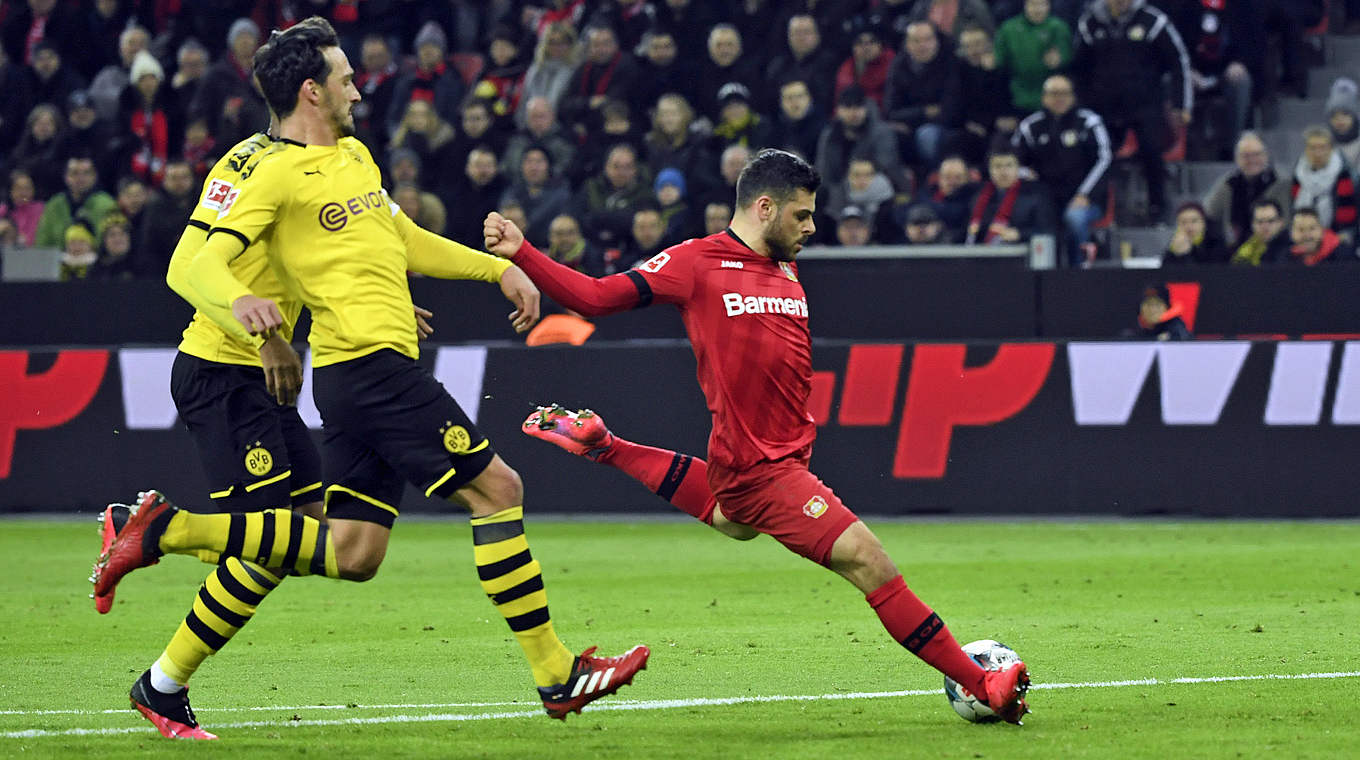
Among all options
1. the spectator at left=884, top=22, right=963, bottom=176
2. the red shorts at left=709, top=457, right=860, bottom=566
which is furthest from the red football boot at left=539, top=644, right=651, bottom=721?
the spectator at left=884, top=22, right=963, bottom=176

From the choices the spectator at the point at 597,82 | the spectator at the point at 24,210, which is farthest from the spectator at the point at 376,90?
the spectator at the point at 24,210

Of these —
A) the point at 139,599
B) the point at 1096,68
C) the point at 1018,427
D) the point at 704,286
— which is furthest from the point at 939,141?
the point at 704,286

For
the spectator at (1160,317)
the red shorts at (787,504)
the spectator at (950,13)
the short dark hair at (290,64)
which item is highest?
the short dark hair at (290,64)

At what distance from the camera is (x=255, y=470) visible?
6.94m

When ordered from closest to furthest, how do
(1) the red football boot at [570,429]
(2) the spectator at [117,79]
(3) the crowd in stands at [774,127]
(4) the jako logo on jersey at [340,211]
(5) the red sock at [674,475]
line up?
(4) the jako logo on jersey at [340,211]
(5) the red sock at [674,475]
(1) the red football boot at [570,429]
(3) the crowd in stands at [774,127]
(2) the spectator at [117,79]

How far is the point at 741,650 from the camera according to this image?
8.49 meters

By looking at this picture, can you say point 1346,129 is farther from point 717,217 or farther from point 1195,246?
point 717,217

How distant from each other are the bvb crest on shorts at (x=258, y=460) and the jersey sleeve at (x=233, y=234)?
2.97 feet

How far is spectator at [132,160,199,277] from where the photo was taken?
17641 mm

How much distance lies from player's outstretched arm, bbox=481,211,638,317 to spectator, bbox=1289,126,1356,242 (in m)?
10.9

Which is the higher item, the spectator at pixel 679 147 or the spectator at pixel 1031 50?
the spectator at pixel 1031 50

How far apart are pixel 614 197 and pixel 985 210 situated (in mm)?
3308

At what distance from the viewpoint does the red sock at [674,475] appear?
24.0 feet

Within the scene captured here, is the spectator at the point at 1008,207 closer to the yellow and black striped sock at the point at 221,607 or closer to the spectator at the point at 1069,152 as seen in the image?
the spectator at the point at 1069,152
